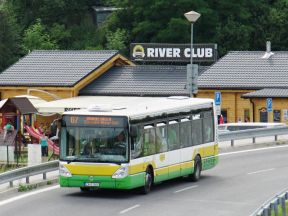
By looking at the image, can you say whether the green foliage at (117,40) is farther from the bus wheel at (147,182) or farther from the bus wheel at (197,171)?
the bus wheel at (147,182)

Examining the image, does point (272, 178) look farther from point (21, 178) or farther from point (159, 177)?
point (21, 178)

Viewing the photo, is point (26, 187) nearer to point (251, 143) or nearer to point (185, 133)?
point (185, 133)

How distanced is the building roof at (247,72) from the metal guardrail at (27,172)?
3178 centimetres

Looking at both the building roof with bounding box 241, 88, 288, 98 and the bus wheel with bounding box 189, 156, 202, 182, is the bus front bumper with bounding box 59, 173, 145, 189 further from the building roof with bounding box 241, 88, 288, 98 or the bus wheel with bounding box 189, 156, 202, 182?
the building roof with bounding box 241, 88, 288, 98

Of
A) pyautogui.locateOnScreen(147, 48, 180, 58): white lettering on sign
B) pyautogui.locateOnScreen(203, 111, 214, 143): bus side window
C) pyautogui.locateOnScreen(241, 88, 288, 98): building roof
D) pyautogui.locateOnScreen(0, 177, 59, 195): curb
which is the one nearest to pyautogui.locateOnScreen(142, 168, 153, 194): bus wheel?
pyautogui.locateOnScreen(0, 177, 59, 195): curb

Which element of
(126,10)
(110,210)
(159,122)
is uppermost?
(126,10)

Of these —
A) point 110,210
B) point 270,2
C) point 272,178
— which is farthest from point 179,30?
point 110,210

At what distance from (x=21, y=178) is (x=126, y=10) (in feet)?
229

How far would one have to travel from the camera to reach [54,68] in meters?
65.8

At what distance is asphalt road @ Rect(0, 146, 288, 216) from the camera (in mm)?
25047

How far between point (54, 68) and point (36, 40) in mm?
30337

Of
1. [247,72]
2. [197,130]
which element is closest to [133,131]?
[197,130]

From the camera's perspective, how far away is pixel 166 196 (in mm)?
27875

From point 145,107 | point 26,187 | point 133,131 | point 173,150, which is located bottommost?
point 26,187
